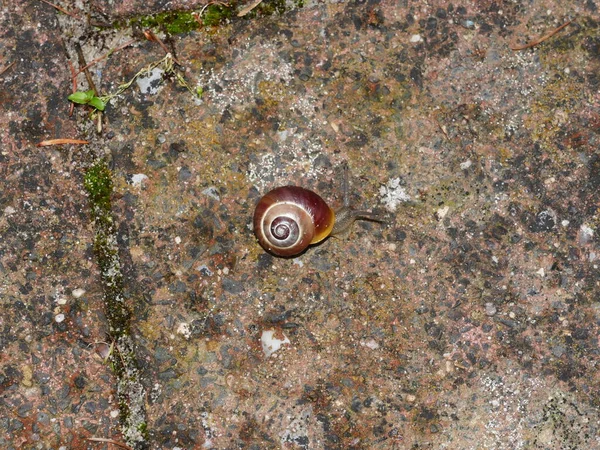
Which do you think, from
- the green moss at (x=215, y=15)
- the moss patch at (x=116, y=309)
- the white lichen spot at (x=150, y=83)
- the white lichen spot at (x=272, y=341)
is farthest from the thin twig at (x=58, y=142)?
the white lichen spot at (x=272, y=341)

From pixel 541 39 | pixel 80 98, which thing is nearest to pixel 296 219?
pixel 80 98

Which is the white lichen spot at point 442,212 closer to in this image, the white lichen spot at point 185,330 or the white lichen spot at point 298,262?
the white lichen spot at point 298,262

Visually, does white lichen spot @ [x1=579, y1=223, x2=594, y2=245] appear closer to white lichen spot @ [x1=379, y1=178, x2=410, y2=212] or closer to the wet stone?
white lichen spot @ [x1=379, y1=178, x2=410, y2=212]

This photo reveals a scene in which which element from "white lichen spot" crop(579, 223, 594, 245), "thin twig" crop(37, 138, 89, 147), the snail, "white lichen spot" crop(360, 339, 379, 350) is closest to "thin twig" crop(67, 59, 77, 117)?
"thin twig" crop(37, 138, 89, 147)

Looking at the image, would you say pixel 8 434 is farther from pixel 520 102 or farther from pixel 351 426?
pixel 520 102

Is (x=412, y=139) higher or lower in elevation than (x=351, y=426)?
higher

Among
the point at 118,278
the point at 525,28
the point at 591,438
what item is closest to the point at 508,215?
the point at 525,28
